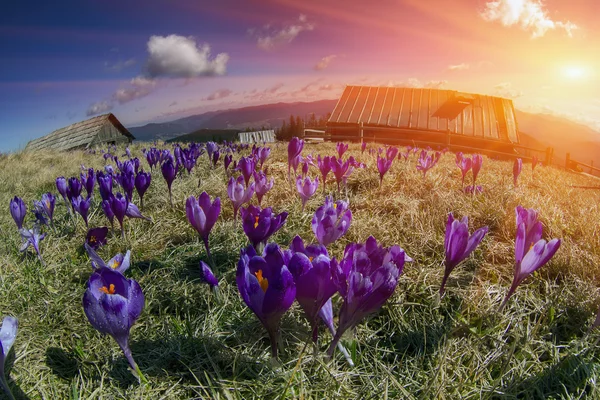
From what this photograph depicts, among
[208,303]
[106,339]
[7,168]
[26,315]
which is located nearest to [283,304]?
[208,303]

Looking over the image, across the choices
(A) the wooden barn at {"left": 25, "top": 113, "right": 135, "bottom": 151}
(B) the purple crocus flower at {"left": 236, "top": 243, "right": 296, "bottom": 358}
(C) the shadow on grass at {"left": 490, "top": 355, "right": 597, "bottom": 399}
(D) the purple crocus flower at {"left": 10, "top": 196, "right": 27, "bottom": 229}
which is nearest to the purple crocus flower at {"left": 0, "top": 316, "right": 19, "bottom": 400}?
(B) the purple crocus flower at {"left": 236, "top": 243, "right": 296, "bottom": 358}

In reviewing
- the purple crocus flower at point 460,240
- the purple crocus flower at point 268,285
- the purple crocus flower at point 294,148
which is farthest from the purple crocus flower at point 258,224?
the purple crocus flower at point 294,148

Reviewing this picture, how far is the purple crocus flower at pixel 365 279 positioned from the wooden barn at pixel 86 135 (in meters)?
16.2

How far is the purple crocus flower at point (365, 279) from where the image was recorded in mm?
1032

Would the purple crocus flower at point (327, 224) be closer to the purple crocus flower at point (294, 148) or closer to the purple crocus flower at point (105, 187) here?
the purple crocus flower at point (105, 187)

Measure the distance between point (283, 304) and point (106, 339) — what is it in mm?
805

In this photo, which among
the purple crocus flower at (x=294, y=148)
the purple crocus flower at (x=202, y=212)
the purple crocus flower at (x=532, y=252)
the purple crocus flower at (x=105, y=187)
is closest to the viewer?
the purple crocus flower at (x=532, y=252)

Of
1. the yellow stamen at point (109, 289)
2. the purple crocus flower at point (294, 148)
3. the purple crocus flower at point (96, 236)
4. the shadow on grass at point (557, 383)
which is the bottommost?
the shadow on grass at point (557, 383)

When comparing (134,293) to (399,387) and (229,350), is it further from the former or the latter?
(399,387)

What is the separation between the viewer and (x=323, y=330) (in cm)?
136

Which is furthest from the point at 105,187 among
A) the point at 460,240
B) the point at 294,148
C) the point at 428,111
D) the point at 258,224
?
the point at 428,111

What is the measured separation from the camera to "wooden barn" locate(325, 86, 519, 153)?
789 inches

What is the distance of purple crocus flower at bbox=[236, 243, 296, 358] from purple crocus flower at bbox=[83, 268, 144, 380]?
0.35 metres

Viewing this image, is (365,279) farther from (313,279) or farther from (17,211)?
(17,211)
